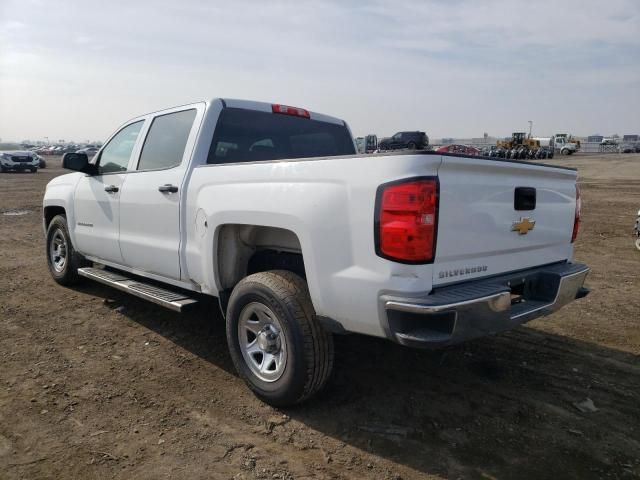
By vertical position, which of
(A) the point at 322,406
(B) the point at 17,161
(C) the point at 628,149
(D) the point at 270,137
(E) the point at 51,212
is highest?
(D) the point at 270,137

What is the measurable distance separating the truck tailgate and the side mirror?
12.6 feet

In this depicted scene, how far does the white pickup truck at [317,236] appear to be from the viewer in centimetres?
259

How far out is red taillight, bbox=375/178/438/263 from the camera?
2537 millimetres

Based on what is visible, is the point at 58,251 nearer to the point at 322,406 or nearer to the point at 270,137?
the point at 270,137

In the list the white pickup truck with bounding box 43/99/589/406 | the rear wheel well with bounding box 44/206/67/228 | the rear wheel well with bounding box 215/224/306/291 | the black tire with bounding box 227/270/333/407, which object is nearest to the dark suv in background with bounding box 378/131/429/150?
the rear wheel well with bounding box 44/206/67/228

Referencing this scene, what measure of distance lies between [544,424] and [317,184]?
6.74 feet

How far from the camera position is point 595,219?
11664 mm

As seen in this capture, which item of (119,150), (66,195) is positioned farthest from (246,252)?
(66,195)

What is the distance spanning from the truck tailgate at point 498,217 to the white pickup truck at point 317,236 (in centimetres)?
1

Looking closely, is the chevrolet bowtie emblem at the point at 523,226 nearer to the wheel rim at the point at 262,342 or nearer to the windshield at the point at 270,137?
the wheel rim at the point at 262,342

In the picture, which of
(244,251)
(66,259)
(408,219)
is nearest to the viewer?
(408,219)

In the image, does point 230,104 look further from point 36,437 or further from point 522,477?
point 522,477

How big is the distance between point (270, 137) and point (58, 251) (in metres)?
3.49

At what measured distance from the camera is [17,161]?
2858 centimetres
